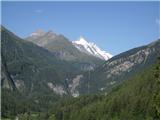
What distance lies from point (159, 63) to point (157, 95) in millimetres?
3976

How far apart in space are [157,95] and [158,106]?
217 cm

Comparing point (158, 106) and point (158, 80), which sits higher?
point (158, 80)

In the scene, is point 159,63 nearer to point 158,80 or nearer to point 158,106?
point 158,80

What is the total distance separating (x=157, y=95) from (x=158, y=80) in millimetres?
1735

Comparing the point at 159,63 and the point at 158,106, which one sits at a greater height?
the point at 159,63

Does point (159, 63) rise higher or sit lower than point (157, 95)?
higher

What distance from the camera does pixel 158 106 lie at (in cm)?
4806

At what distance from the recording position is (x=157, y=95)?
4994 cm

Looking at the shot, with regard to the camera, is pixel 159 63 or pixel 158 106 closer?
pixel 158 106

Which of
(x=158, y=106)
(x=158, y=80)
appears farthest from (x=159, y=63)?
(x=158, y=106)

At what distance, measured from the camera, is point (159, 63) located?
169 feet

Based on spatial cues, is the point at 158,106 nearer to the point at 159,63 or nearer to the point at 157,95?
the point at 157,95

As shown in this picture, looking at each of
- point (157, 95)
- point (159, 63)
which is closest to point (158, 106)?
point (157, 95)
